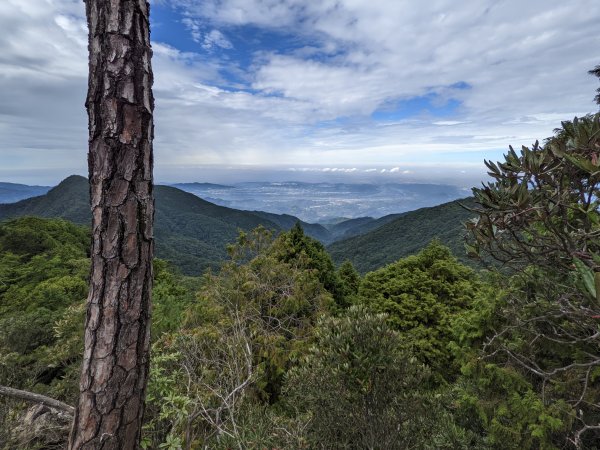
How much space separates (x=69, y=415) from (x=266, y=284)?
20.1 feet

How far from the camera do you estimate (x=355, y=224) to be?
605 ft

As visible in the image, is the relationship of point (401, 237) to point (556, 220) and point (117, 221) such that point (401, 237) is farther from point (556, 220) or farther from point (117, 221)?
point (117, 221)

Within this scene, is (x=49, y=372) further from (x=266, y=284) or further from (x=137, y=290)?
(x=137, y=290)

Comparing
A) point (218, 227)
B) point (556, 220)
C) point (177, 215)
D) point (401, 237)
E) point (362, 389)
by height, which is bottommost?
point (218, 227)

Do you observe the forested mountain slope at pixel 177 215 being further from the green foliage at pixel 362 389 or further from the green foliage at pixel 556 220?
the green foliage at pixel 556 220

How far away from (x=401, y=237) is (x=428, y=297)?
68590 millimetres

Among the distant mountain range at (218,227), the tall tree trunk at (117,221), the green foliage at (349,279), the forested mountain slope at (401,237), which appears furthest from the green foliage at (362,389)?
the forested mountain slope at (401,237)

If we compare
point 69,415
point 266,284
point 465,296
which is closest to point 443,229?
point 465,296

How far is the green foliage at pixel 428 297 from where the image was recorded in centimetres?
1034

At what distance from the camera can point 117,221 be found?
1.58m

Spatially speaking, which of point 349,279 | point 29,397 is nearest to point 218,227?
point 349,279

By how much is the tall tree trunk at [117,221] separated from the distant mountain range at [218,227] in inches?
243

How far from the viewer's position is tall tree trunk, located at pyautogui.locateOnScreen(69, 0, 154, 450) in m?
1.54

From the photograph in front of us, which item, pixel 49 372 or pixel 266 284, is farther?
pixel 49 372
